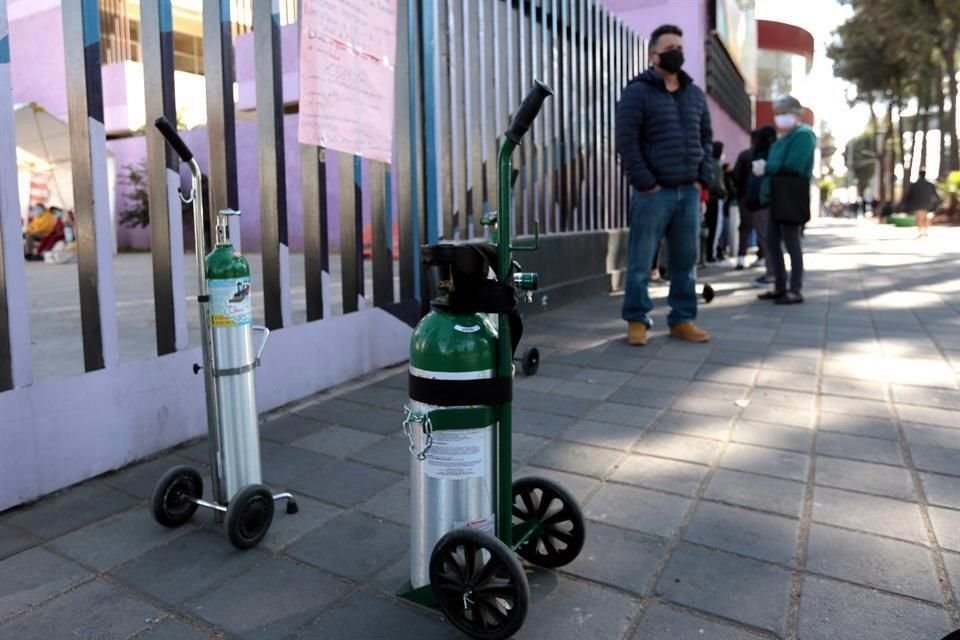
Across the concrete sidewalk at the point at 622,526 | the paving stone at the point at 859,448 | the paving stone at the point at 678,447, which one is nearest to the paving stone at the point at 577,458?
the concrete sidewalk at the point at 622,526

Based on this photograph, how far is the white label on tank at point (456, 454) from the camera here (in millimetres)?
1839

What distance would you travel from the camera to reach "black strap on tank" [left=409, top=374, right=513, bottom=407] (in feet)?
5.92

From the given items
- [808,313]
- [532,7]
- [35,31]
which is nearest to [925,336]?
[808,313]

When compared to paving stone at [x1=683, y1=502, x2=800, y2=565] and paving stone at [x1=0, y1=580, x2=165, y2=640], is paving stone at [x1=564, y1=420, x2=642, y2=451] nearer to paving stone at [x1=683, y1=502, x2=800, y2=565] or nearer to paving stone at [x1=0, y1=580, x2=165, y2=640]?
paving stone at [x1=683, y1=502, x2=800, y2=565]

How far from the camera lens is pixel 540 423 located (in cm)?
367

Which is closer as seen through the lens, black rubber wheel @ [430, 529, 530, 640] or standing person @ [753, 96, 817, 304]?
black rubber wheel @ [430, 529, 530, 640]

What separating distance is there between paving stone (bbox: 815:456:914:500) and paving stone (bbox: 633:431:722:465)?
438 millimetres

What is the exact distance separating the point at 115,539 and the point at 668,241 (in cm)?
435

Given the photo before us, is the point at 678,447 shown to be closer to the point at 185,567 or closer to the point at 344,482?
the point at 344,482

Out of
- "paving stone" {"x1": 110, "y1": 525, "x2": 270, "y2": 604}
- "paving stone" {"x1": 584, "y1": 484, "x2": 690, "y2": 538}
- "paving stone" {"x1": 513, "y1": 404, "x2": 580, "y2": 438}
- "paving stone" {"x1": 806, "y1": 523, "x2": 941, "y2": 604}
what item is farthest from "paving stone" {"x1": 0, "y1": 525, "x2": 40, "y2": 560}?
"paving stone" {"x1": 806, "y1": 523, "x2": 941, "y2": 604}

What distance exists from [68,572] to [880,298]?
8.02m

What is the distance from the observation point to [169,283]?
3.30 metres

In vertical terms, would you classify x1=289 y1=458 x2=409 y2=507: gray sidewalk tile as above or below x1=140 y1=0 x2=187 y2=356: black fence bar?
below

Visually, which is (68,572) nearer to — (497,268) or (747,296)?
(497,268)
